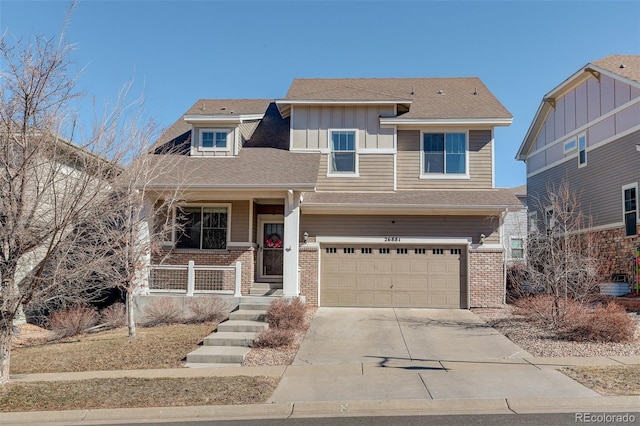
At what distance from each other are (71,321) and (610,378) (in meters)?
12.3

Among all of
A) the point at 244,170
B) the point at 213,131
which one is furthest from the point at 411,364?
the point at 213,131

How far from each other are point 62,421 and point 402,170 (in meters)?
12.8

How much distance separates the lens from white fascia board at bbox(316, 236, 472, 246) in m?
16.3

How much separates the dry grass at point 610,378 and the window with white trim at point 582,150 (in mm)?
14459

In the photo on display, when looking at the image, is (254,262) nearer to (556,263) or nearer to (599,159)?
(556,263)

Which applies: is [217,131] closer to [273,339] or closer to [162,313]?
[162,313]

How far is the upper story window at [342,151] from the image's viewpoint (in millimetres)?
17359

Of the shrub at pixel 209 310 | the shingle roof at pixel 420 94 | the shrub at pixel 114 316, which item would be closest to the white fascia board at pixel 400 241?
the shrub at pixel 209 310

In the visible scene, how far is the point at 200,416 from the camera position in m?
7.20

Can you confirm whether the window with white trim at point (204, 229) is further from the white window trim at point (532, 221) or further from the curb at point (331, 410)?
the white window trim at point (532, 221)

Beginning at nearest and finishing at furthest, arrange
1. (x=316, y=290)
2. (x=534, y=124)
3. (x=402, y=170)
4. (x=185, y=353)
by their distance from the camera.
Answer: (x=185, y=353)
(x=316, y=290)
(x=402, y=170)
(x=534, y=124)

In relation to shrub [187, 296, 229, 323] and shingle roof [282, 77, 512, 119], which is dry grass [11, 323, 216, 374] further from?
shingle roof [282, 77, 512, 119]

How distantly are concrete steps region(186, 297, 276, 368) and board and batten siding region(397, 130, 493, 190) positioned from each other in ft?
21.4

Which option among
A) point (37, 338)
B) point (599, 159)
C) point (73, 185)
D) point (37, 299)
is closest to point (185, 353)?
point (37, 299)
